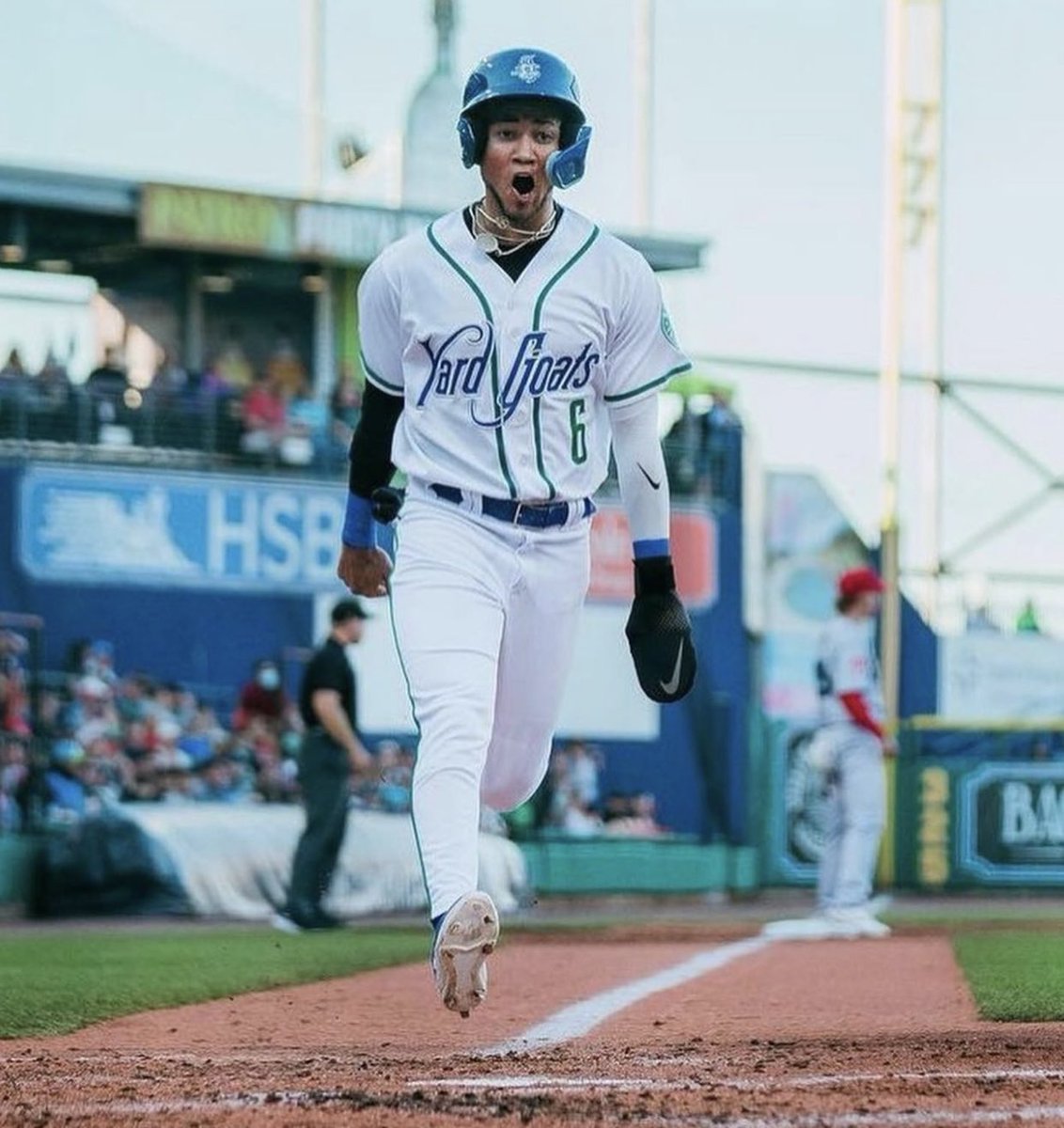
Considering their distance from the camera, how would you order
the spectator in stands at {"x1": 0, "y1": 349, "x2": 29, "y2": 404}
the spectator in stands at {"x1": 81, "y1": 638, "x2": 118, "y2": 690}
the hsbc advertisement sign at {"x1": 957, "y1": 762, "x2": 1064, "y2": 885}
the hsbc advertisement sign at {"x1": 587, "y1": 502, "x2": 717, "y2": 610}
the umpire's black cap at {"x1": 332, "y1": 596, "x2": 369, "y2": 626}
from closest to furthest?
1. the umpire's black cap at {"x1": 332, "y1": 596, "x2": 369, "y2": 626}
2. the spectator in stands at {"x1": 81, "y1": 638, "x2": 118, "y2": 690}
3. the spectator in stands at {"x1": 0, "y1": 349, "x2": 29, "y2": 404}
4. the hsbc advertisement sign at {"x1": 587, "y1": 502, "x2": 717, "y2": 610}
5. the hsbc advertisement sign at {"x1": 957, "y1": 762, "x2": 1064, "y2": 885}

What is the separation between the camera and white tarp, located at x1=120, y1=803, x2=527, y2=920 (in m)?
16.5

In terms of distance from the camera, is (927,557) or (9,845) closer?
(9,845)

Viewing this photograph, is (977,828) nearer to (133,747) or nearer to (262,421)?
(262,421)

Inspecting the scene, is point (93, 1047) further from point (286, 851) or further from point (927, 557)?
point (927, 557)

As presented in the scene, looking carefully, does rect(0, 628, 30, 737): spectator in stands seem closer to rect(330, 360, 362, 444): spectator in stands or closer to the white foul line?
rect(330, 360, 362, 444): spectator in stands

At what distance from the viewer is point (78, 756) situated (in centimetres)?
1784

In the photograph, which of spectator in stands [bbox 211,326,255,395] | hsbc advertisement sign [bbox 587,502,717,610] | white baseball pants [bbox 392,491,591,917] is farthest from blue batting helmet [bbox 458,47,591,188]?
hsbc advertisement sign [bbox 587,502,717,610]

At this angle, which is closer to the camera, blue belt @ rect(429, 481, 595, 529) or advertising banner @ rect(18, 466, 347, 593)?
blue belt @ rect(429, 481, 595, 529)

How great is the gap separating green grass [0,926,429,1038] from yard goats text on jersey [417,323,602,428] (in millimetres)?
2132

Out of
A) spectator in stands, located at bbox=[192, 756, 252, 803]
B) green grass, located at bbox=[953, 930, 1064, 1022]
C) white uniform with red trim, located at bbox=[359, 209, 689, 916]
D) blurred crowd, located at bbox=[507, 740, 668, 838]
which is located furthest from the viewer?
blurred crowd, located at bbox=[507, 740, 668, 838]

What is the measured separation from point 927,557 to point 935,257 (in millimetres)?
3598

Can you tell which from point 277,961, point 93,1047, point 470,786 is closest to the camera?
point 470,786

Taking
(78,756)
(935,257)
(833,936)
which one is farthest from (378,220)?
(833,936)

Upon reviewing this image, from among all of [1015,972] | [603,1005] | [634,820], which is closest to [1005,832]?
[634,820]
